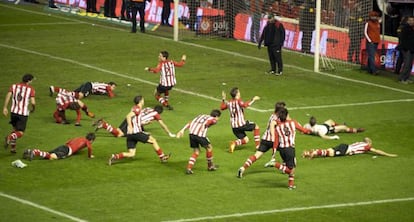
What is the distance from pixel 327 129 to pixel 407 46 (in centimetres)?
969

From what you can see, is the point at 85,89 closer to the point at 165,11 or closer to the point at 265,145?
the point at 265,145

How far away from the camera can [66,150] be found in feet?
97.3

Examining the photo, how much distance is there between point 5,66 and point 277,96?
10986mm

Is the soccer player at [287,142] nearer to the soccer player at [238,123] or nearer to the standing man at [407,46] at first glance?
the soccer player at [238,123]

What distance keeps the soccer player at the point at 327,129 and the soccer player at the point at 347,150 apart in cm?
182

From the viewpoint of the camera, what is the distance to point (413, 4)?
44812mm

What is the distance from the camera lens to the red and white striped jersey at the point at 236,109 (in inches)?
1199

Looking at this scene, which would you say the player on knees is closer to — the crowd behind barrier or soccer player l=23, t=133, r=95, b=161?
soccer player l=23, t=133, r=95, b=161

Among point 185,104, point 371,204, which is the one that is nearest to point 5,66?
point 185,104

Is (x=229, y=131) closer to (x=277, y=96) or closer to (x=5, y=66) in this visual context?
(x=277, y=96)

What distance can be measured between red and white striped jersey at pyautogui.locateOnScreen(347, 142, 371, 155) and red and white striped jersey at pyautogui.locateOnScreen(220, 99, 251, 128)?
2.94m

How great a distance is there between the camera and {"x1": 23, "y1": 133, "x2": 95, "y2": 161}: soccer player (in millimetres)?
29281

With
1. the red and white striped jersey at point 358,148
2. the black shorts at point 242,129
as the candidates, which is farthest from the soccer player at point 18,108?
the red and white striped jersey at point 358,148

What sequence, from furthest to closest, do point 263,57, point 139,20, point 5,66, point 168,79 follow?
point 139,20 < point 263,57 < point 5,66 < point 168,79
